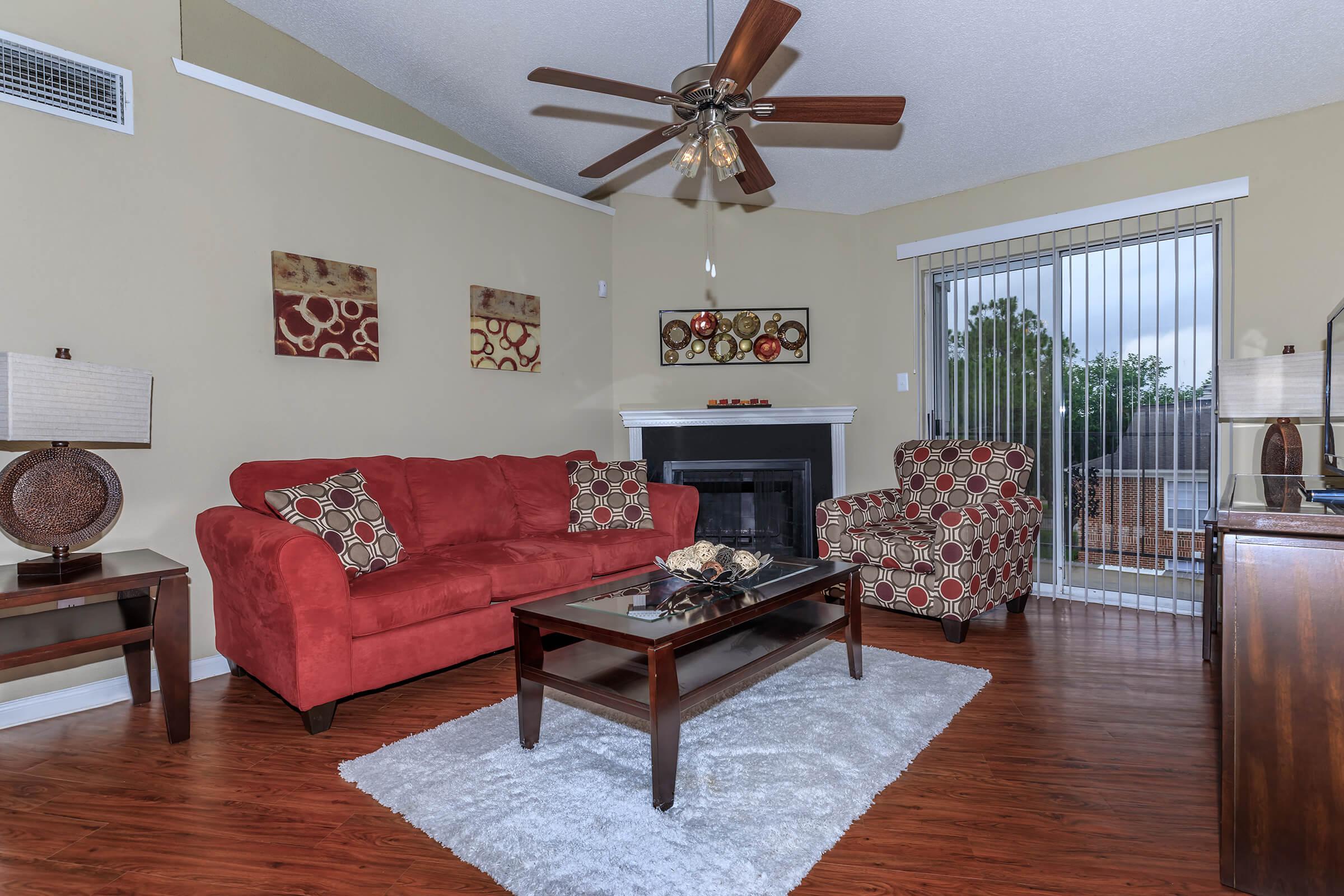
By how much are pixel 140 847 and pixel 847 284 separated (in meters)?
4.89

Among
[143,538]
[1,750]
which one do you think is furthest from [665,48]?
[1,750]

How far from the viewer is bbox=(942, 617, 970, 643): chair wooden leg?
347 cm

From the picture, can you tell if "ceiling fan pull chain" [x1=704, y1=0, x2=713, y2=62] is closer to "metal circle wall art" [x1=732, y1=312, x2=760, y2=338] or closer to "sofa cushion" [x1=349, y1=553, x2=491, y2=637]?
"sofa cushion" [x1=349, y1=553, x2=491, y2=637]

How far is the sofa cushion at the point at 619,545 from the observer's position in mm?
3686

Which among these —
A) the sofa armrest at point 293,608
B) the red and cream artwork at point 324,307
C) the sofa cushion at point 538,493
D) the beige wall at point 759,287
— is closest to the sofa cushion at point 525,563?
the sofa cushion at point 538,493

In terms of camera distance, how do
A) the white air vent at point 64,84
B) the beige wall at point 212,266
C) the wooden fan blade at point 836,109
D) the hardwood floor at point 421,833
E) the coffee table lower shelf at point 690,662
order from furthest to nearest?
the beige wall at point 212,266 → the white air vent at point 64,84 → the wooden fan blade at point 836,109 → the coffee table lower shelf at point 690,662 → the hardwood floor at point 421,833

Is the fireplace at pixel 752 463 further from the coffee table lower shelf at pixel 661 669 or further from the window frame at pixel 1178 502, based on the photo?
the coffee table lower shelf at pixel 661 669

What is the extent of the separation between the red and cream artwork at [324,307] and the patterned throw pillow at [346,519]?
0.82m

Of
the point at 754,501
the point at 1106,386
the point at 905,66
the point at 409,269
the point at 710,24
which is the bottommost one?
the point at 754,501

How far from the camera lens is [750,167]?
3.08 metres

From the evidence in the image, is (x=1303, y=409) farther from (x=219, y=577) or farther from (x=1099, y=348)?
(x=219, y=577)

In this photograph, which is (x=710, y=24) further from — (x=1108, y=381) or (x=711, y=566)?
(x=1108, y=381)

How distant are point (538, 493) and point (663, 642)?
7.75ft

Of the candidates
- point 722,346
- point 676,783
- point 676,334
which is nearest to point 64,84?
point 676,783
